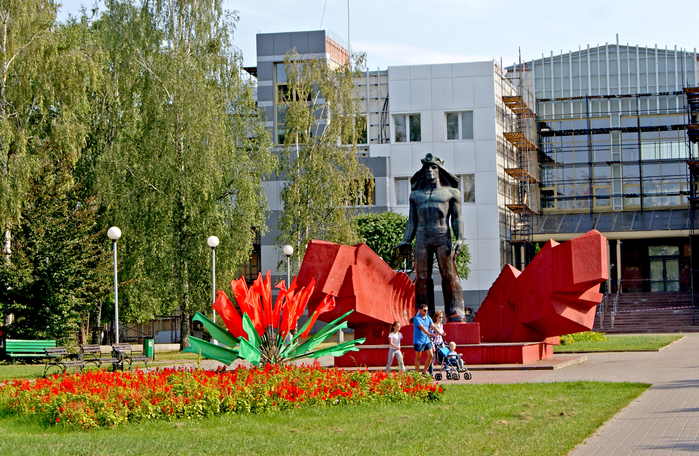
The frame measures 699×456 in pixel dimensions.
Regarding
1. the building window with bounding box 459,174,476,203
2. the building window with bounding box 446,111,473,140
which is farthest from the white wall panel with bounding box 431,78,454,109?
the building window with bounding box 459,174,476,203

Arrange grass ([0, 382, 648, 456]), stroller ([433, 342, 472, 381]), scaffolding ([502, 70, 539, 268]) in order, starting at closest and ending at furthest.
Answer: grass ([0, 382, 648, 456]), stroller ([433, 342, 472, 381]), scaffolding ([502, 70, 539, 268])

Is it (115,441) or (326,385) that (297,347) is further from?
(115,441)

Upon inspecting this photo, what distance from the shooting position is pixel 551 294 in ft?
57.2

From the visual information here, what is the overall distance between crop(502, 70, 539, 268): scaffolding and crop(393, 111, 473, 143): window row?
2.35 meters

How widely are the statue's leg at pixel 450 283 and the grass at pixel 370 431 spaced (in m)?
6.29

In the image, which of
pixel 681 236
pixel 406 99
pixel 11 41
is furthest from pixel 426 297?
pixel 681 236

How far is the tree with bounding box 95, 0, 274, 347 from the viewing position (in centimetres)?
2712

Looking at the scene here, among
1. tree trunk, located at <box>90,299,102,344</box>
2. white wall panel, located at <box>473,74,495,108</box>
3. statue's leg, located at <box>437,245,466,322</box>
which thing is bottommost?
tree trunk, located at <box>90,299,102,344</box>

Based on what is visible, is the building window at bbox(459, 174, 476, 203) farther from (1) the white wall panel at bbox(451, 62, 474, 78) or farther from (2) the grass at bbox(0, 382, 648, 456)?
(2) the grass at bbox(0, 382, 648, 456)

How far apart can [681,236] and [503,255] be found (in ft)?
32.4

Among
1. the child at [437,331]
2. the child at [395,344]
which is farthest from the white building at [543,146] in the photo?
the child at [437,331]

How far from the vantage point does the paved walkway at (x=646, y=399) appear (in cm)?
784

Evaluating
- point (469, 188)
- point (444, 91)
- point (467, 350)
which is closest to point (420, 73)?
point (444, 91)

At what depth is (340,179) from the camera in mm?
32312
